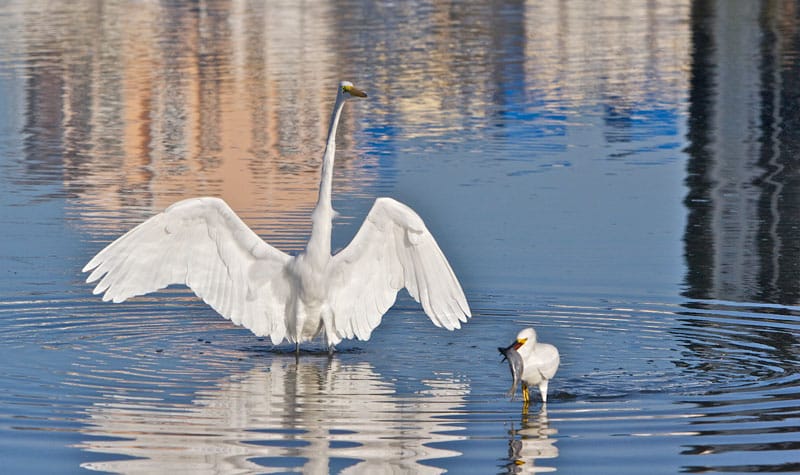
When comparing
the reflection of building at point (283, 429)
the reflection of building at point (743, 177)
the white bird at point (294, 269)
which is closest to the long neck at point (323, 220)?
the white bird at point (294, 269)

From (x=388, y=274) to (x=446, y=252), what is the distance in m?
3.54

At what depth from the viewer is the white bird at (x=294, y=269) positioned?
1306cm

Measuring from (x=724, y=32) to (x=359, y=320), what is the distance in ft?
120

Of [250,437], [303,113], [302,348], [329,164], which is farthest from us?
[303,113]

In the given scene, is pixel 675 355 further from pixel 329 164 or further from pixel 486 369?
pixel 329 164

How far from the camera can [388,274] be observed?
1346cm

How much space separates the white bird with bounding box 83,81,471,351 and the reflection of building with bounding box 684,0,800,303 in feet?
10.5

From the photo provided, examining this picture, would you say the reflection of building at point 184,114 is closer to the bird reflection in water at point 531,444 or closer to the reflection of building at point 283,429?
the reflection of building at point 283,429

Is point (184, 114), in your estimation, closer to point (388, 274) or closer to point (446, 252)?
point (446, 252)

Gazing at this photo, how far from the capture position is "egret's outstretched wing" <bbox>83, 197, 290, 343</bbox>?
1313cm

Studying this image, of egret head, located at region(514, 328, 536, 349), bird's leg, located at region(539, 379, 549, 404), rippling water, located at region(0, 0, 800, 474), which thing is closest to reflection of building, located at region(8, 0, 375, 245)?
rippling water, located at region(0, 0, 800, 474)

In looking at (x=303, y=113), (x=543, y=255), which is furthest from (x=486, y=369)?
(x=303, y=113)

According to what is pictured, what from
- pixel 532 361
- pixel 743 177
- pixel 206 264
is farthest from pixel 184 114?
pixel 532 361

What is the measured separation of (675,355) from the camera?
41.9 ft
